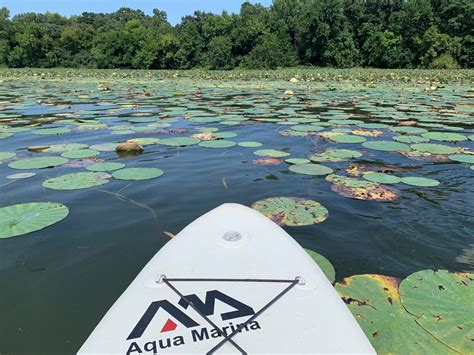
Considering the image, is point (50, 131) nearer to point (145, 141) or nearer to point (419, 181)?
point (145, 141)

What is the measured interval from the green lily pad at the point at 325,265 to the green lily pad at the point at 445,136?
9.68 ft

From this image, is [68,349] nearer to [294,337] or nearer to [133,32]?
[294,337]

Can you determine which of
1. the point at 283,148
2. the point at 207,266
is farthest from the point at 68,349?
the point at 283,148

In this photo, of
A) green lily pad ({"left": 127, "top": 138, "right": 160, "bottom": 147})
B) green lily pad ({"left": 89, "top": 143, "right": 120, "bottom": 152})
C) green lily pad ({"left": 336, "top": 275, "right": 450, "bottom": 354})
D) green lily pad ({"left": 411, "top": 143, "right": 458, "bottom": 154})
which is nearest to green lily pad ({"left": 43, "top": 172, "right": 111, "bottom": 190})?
green lily pad ({"left": 89, "top": 143, "right": 120, "bottom": 152})

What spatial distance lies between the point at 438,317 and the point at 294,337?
24.8 inches

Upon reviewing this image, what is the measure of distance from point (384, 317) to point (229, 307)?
1.96ft

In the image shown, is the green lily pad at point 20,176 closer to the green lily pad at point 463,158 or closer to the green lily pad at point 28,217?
the green lily pad at point 28,217

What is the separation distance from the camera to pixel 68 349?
1298 mm

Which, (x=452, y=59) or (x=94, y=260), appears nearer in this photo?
(x=94, y=260)

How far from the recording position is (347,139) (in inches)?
161

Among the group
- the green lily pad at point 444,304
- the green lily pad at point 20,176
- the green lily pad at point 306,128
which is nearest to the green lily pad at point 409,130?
the green lily pad at point 306,128

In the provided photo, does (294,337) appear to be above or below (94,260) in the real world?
above

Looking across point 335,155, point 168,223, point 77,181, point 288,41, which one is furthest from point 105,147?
point 288,41

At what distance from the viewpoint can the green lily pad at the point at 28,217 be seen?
2057 millimetres
